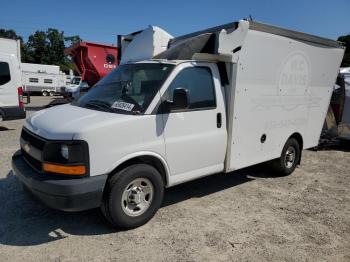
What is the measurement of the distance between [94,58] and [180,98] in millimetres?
12586

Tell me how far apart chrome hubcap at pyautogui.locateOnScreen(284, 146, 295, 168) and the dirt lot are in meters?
0.57

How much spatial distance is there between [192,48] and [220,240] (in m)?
2.57

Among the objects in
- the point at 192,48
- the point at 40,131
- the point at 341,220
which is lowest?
the point at 341,220

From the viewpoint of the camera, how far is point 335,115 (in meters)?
9.30

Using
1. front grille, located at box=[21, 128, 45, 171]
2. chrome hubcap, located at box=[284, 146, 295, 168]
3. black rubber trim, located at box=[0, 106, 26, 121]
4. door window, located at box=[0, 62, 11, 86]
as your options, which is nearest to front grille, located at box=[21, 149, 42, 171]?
front grille, located at box=[21, 128, 45, 171]

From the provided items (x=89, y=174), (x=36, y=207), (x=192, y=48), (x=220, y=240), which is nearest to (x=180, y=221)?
(x=220, y=240)

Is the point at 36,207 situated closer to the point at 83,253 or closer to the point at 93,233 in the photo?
the point at 93,233

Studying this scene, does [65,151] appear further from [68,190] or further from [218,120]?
[218,120]

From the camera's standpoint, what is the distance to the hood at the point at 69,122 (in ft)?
11.7

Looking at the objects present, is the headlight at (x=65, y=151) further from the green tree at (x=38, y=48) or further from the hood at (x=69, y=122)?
the green tree at (x=38, y=48)

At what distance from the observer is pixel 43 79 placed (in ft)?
104

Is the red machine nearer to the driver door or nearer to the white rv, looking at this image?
the driver door

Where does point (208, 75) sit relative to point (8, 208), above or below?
above

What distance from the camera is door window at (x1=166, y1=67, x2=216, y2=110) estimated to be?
14.1ft
